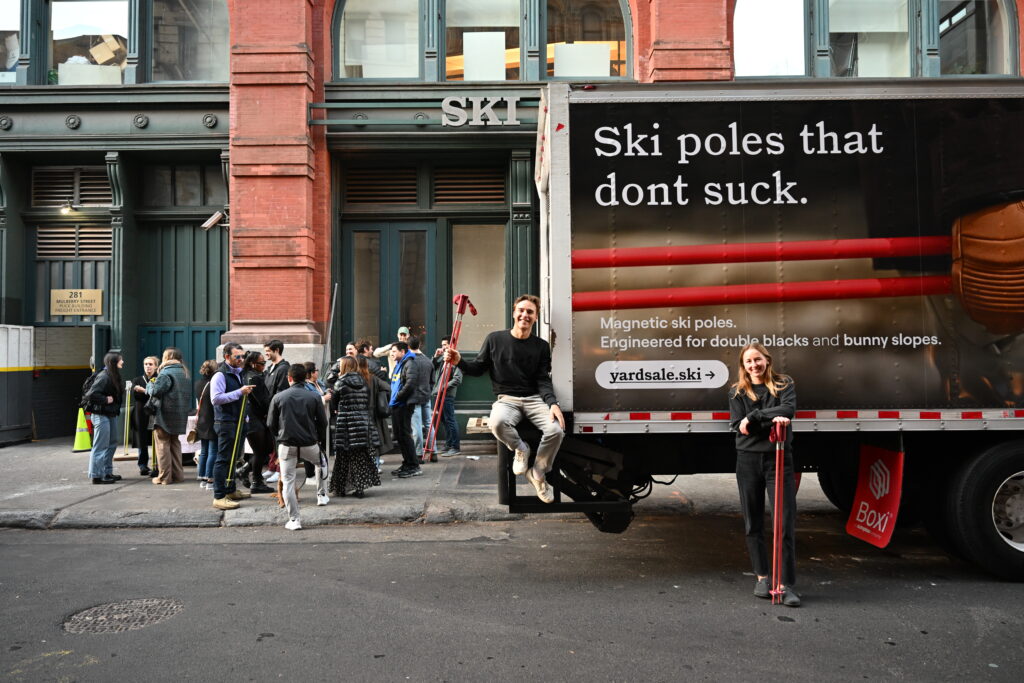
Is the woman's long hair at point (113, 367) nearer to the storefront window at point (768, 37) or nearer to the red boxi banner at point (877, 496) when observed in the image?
the red boxi banner at point (877, 496)

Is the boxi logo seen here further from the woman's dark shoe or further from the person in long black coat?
the person in long black coat

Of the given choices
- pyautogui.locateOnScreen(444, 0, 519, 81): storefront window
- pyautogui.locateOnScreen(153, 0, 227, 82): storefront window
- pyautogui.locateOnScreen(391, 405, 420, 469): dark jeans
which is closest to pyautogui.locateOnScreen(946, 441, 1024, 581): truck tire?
pyautogui.locateOnScreen(391, 405, 420, 469): dark jeans

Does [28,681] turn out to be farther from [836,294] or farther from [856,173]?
[856,173]

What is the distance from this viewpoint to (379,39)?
500 inches

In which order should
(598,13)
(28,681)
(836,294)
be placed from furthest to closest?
1. (598,13)
2. (836,294)
3. (28,681)

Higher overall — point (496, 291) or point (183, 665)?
point (496, 291)

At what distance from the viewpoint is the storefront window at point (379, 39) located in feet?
41.5

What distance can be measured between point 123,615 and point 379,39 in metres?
10.7

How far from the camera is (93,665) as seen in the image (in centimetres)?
407

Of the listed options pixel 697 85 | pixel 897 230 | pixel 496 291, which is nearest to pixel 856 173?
pixel 897 230

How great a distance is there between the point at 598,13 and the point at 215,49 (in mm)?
6901

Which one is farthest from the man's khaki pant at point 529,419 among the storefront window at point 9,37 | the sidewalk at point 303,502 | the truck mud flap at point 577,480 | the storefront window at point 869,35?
the storefront window at point 9,37

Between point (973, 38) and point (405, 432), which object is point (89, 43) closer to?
point (405, 432)

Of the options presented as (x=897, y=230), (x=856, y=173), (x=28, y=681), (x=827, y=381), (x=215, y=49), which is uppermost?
(x=215, y=49)
